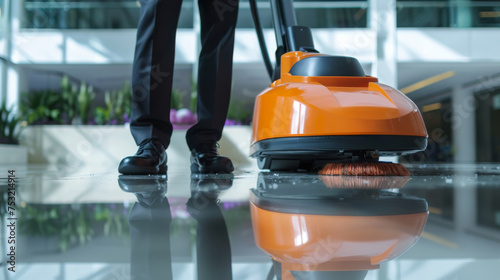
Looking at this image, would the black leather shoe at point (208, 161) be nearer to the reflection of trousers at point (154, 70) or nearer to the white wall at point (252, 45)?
the reflection of trousers at point (154, 70)

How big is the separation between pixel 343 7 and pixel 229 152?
3431 mm

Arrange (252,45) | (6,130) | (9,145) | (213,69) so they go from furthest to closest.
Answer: (252,45)
(6,130)
(9,145)
(213,69)

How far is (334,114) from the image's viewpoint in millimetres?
911

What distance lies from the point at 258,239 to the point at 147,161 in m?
0.82

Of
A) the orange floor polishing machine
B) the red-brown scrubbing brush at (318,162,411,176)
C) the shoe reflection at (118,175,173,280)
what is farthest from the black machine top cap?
the shoe reflection at (118,175,173,280)

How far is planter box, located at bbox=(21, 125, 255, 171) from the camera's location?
3553 millimetres

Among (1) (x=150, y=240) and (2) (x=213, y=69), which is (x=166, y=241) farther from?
(2) (x=213, y=69)

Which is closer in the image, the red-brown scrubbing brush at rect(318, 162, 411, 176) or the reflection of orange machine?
the reflection of orange machine

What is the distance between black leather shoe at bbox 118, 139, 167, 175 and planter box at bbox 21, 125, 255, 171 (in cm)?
224

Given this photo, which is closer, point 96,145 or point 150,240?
point 150,240

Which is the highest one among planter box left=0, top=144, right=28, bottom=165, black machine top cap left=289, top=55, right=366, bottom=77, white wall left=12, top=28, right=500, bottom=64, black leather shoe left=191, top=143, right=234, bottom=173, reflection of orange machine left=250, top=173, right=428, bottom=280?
white wall left=12, top=28, right=500, bottom=64

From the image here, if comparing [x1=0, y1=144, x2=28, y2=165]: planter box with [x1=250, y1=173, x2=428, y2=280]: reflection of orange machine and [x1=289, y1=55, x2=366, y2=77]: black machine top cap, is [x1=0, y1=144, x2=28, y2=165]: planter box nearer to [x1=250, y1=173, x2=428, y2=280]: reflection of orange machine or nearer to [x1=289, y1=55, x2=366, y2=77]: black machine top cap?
[x1=289, y1=55, x2=366, y2=77]: black machine top cap

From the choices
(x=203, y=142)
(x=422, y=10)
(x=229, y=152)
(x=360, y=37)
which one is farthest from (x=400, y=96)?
(x=422, y=10)

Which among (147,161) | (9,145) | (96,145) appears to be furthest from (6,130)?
(147,161)
